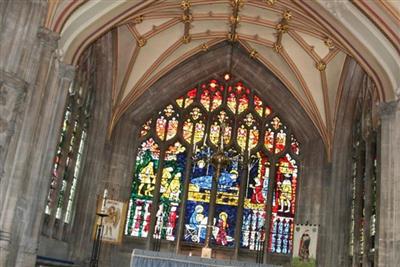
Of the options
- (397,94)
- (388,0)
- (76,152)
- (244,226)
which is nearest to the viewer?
(388,0)

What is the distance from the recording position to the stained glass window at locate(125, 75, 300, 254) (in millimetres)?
17078

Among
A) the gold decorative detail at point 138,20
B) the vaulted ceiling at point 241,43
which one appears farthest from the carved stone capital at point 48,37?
the gold decorative detail at point 138,20

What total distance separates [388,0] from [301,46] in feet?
17.5

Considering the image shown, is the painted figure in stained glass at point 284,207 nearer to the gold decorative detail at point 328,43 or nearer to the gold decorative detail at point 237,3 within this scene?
the gold decorative detail at point 328,43

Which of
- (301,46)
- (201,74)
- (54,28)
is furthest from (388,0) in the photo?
(201,74)

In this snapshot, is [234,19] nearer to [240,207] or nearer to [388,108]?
[240,207]

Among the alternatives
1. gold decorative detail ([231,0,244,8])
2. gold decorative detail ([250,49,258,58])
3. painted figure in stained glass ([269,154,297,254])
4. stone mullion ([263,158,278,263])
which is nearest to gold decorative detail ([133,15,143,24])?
gold decorative detail ([231,0,244,8])

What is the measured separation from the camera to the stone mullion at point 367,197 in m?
13.6

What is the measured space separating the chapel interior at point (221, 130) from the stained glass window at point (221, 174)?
43 millimetres

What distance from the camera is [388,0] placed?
11125 mm

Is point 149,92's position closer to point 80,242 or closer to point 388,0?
point 80,242

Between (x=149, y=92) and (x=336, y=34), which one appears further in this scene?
(x=149, y=92)

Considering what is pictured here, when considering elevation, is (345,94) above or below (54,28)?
above

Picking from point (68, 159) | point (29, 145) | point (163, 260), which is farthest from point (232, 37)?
point (163, 260)
